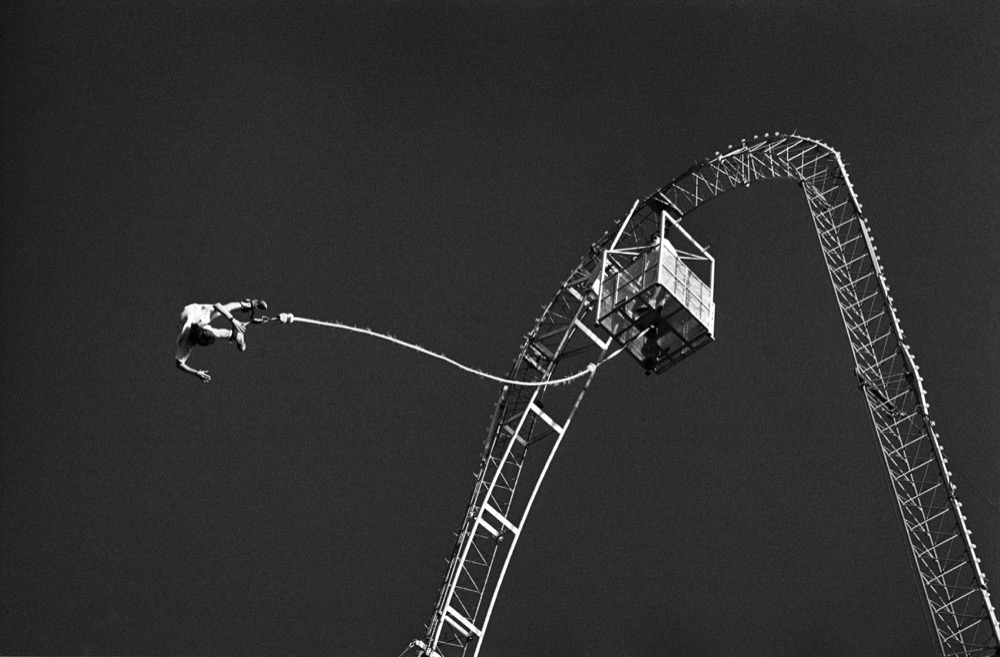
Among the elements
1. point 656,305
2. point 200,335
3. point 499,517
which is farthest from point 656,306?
point 200,335

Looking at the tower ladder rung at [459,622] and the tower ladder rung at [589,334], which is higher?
the tower ladder rung at [589,334]

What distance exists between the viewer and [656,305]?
134 ft

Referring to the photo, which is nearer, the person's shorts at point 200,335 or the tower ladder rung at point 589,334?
the person's shorts at point 200,335

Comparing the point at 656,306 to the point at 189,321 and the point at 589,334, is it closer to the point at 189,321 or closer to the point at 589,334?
Answer: the point at 589,334

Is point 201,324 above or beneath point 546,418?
beneath

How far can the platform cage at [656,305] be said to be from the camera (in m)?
40.5

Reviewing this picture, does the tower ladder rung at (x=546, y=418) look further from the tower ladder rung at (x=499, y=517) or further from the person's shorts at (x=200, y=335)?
the person's shorts at (x=200, y=335)

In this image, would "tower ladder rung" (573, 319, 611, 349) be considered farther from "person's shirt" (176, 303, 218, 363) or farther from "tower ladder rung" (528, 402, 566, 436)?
"person's shirt" (176, 303, 218, 363)

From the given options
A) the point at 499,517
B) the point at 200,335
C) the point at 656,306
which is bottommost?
the point at 200,335

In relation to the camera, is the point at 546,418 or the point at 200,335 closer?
the point at 200,335

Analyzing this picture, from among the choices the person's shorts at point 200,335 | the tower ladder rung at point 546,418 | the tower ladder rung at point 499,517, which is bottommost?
the person's shorts at point 200,335

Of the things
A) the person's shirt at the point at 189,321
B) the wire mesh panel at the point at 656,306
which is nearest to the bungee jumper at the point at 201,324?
the person's shirt at the point at 189,321

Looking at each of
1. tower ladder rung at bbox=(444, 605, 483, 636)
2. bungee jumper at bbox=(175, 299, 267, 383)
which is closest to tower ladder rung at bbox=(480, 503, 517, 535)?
tower ladder rung at bbox=(444, 605, 483, 636)

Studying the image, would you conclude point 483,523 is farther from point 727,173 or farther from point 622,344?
point 727,173
